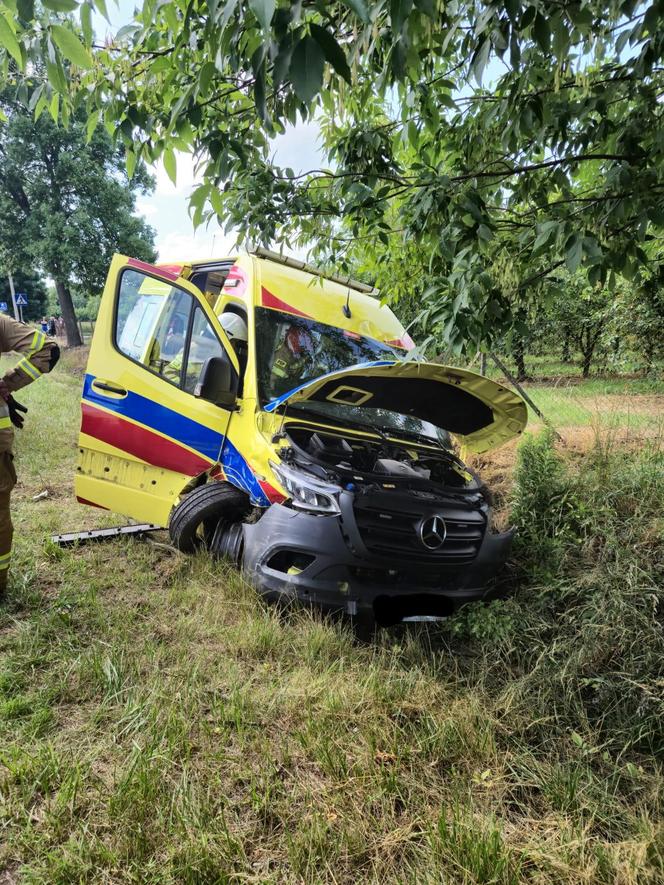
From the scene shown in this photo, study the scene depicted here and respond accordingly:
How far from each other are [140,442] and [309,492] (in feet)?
5.71

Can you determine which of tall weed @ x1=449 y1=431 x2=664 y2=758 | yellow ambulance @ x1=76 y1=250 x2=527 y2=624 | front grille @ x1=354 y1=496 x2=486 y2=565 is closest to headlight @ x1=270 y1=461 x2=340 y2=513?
yellow ambulance @ x1=76 y1=250 x2=527 y2=624

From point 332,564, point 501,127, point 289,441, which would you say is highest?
point 501,127

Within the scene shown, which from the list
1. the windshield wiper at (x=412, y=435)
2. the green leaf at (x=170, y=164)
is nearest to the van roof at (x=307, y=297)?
the windshield wiper at (x=412, y=435)

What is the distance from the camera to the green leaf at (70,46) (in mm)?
1239

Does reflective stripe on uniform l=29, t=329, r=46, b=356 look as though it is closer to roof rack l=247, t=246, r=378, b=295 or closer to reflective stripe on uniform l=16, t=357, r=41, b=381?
reflective stripe on uniform l=16, t=357, r=41, b=381

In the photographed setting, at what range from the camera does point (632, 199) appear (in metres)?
2.34

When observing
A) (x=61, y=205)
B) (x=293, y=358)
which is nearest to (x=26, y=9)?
(x=293, y=358)

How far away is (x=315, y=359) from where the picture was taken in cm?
408

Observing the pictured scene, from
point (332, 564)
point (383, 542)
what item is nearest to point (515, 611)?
point (383, 542)

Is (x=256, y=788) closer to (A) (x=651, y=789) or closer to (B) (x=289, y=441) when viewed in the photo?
(A) (x=651, y=789)

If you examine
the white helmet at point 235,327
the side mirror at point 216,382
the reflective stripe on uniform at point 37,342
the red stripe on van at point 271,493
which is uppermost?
the white helmet at point 235,327

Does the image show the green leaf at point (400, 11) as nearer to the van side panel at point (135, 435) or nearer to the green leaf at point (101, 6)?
the green leaf at point (101, 6)

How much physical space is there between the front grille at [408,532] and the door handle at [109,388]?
226cm

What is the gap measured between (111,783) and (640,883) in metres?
1.91
